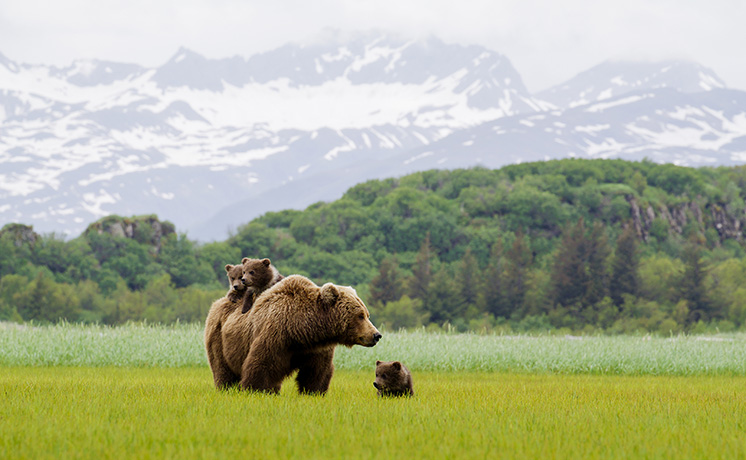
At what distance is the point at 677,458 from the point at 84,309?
6137 cm

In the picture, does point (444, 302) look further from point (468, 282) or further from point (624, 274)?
point (624, 274)

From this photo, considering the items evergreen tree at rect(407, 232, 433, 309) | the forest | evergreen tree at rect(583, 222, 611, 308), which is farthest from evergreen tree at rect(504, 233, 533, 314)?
evergreen tree at rect(407, 232, 433, 309)

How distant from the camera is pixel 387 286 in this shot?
6569cm

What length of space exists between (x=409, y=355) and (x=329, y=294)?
32.5 feet

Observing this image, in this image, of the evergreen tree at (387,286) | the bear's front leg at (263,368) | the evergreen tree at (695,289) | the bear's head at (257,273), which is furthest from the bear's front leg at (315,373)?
the evergreen tree at (695,289)

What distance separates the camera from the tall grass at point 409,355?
55.4 ft

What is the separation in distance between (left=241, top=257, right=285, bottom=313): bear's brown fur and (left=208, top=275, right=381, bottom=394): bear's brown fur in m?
0.25

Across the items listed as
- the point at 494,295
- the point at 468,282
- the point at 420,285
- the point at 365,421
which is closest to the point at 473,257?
the point at 468,282

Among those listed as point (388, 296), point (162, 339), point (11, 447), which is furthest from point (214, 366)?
point (388, 296)

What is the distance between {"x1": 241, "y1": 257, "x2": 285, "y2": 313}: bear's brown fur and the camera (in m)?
9.17

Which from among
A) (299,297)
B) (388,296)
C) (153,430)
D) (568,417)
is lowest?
(388,296)

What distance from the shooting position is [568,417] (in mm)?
7586

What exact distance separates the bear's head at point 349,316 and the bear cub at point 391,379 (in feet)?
3.54

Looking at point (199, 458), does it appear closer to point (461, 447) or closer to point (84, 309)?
point (461, 447)
